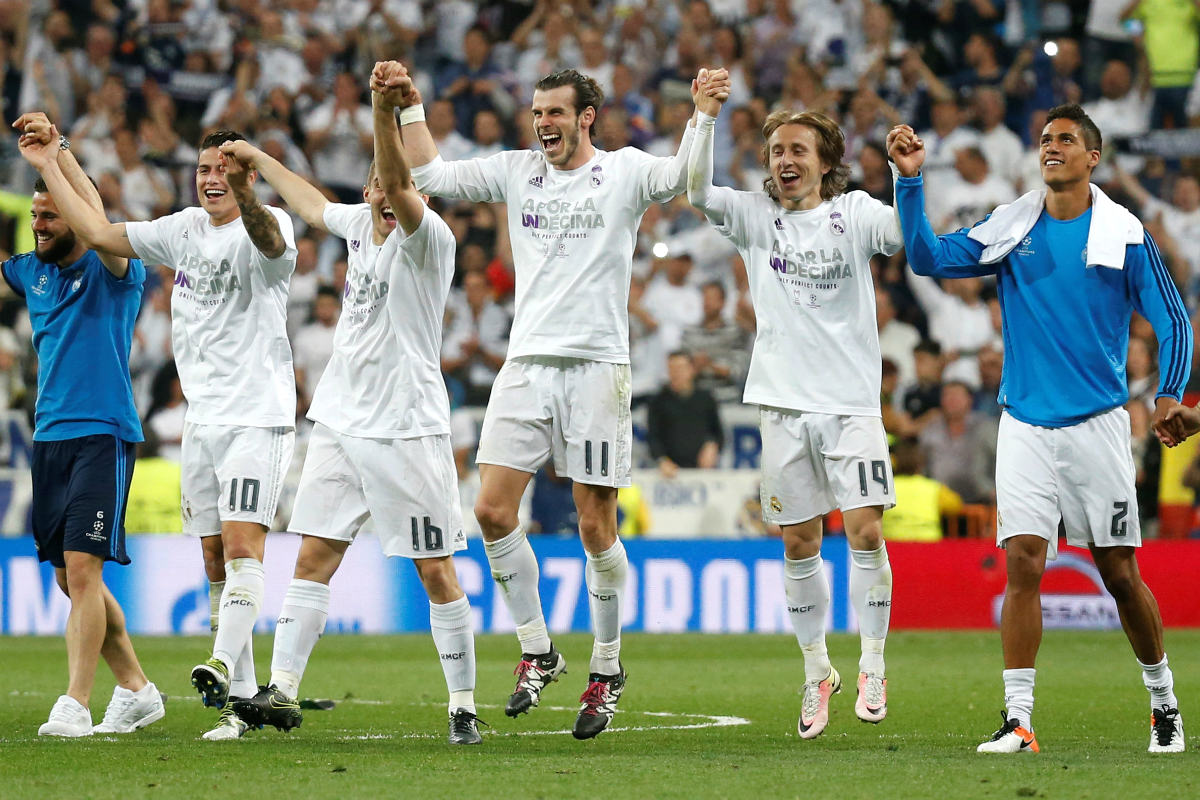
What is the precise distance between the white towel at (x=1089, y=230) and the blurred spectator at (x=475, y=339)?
9588 millimetres

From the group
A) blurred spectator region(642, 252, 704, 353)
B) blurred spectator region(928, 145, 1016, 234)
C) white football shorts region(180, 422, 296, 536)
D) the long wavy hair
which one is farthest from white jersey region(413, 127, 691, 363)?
blurred spectator region(928, 145, 1016, 234)

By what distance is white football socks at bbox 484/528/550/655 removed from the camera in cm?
816

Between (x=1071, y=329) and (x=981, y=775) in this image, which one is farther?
(x=1071, y=329)

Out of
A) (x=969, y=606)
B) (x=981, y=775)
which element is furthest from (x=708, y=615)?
(x=981, y=775)

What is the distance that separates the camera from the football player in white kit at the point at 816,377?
26.3 ft

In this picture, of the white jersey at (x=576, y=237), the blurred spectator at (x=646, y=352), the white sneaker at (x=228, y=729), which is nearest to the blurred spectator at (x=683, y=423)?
the blurred spectator at (x=646, y=352)

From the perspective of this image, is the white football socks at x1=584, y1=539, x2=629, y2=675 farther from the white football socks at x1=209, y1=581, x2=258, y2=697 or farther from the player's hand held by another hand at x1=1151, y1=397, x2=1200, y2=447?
the player's hand held by another hand at x1=1151, y1=397, x2=1200, y2=447

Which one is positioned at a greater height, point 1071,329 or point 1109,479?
point 1071,329

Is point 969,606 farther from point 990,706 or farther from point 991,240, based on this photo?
point 991,240

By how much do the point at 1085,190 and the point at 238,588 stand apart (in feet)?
14.5

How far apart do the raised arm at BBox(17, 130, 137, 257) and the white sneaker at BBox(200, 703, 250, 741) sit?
2316 mm

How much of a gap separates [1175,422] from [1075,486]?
0.54 meters

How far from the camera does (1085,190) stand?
7609 millimetres

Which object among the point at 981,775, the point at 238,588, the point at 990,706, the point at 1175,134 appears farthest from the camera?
the point at 1175,134
